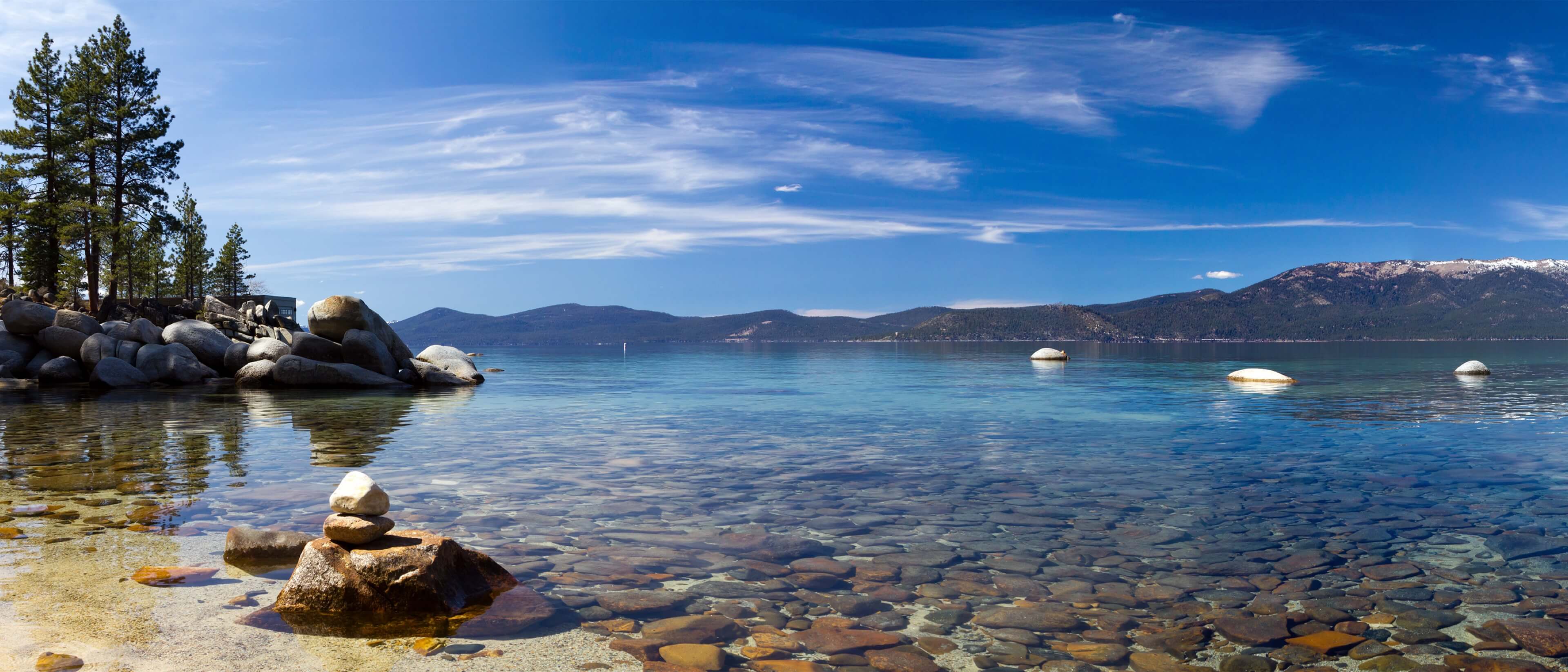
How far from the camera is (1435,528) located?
10.0m

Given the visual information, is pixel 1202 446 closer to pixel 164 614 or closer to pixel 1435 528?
pixel 1435 528

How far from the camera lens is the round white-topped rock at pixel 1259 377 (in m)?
41.1

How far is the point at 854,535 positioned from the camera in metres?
9.85

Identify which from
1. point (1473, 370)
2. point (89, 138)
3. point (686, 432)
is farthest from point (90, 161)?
point (1473, 370)

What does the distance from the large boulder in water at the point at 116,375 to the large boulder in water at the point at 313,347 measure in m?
5.82

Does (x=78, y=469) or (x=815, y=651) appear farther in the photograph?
(x=78, y=469)

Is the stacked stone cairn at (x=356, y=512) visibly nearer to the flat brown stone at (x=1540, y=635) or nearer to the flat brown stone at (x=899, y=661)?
the flat brown stone at (x=899, y=661)

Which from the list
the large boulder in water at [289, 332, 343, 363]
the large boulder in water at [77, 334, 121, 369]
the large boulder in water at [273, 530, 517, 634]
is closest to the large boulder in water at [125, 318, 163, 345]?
the large boulder in water at [77, 334, 121, 369]

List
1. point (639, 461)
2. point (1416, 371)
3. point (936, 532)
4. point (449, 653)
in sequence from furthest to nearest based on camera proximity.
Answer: point (1416, 371) → point (639, 461) → point (936, 532) → point (449, 653)

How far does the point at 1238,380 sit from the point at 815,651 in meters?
42.9

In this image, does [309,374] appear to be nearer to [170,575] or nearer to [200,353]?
[200,353]

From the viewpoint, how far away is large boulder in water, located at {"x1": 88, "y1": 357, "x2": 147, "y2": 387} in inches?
1400

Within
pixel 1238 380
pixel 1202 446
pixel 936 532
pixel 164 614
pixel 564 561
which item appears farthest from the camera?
pixel 1238 380

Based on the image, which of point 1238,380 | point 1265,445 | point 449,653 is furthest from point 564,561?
point 1238,380
